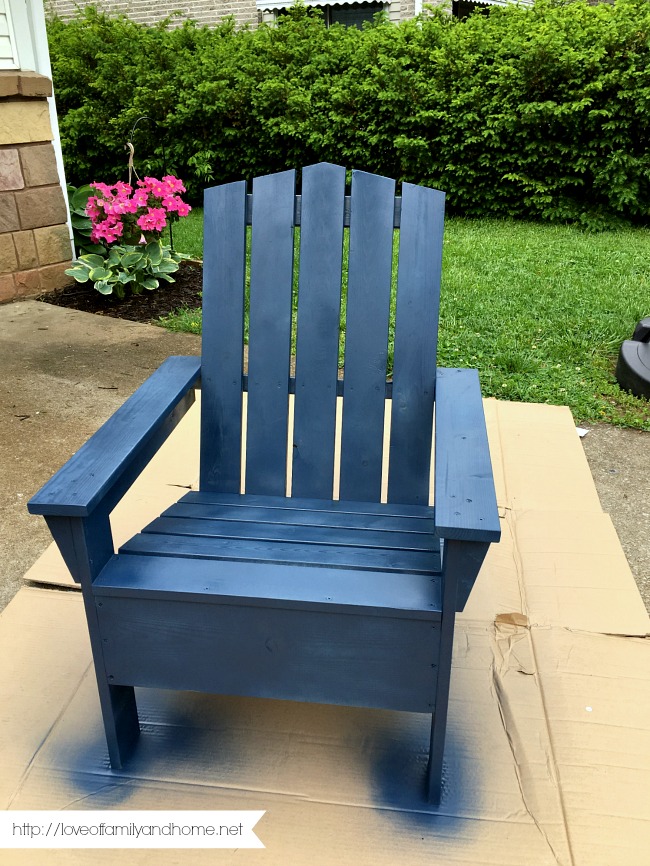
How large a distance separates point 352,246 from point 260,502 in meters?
0.68

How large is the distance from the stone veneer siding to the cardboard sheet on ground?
10.5ft

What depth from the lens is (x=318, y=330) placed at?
1.95 meters

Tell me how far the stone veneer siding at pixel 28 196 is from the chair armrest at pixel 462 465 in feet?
12.0

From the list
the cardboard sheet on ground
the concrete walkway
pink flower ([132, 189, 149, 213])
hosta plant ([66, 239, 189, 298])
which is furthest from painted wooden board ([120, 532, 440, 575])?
pink flower ([132, 189, 149, 213])

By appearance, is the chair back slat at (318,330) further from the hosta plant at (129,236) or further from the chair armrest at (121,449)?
the hosta plant at (129,236)

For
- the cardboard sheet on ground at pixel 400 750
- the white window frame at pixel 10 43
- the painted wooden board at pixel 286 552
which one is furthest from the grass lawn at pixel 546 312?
the painted wooden board at pixel 286 552

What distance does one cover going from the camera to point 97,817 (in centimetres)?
142

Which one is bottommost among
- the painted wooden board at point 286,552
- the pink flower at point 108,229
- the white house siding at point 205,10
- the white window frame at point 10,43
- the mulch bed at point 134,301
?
the mulch bed at point 134,301

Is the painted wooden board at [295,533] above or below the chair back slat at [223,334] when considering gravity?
below

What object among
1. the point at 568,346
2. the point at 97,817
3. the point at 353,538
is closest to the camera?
the point at 97,817

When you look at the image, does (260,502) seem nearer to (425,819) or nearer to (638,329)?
(425,819)

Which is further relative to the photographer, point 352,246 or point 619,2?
point 619,2

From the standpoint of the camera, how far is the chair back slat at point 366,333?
187cm

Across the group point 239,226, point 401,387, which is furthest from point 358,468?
point 239,226
